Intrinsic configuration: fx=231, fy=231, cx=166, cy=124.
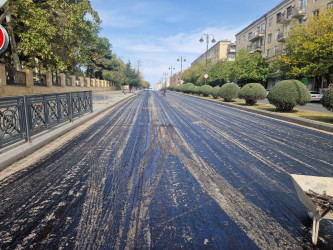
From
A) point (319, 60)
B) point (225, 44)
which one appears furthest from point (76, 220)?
point (225, 44)

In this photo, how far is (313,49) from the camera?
28781mm

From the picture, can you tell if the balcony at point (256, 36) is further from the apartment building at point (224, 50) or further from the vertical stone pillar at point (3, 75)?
the vertical stone pillar at point (3, 75)

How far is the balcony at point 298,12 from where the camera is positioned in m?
34.8

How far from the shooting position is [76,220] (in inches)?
106

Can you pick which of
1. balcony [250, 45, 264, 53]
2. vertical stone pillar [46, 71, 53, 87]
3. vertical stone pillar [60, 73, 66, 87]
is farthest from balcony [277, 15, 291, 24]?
vertical stone pillar [46, 71, 53, 87]

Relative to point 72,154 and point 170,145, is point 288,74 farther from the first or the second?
point 72,154

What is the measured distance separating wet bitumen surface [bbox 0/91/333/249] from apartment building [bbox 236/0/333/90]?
35083 mm

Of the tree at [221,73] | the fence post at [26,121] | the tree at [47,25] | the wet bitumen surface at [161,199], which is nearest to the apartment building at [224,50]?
the tree at [221,73]

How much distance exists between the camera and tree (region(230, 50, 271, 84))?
42344mm

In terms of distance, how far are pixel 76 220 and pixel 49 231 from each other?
29cm

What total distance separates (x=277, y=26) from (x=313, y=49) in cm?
1624

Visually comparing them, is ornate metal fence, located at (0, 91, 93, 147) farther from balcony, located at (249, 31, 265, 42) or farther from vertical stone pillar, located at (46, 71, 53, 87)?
balcony, located at (249, 31, 265, 42)

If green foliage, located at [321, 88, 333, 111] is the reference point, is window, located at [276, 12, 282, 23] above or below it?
above

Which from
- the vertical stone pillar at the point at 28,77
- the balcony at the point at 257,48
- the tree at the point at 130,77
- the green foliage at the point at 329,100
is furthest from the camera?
the tree at the point at 130,77
